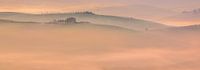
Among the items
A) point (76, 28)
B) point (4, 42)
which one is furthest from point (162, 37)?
point (4, 42)

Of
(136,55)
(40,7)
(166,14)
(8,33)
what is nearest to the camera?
(136,55)

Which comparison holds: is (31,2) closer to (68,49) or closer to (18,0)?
(18,0)

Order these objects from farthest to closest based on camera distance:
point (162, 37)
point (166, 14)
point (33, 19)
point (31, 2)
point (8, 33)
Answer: point (166, 14) → point (31, 2) → point (33, 19) → point (162, 37) → point (8, 33)

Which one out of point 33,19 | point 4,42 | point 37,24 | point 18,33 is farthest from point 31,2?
point 4,42

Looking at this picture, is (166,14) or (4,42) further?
(166,14)

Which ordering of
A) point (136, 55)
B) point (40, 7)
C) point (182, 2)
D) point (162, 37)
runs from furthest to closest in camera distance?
point (182, 2) → point (40, 7) → point (162, 37) → point (136, 55)

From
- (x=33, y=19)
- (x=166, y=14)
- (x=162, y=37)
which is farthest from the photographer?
(x=166, y=14)

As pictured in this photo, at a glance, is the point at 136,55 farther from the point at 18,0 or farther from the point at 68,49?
the point at 18,0

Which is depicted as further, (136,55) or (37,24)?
(37,24)
